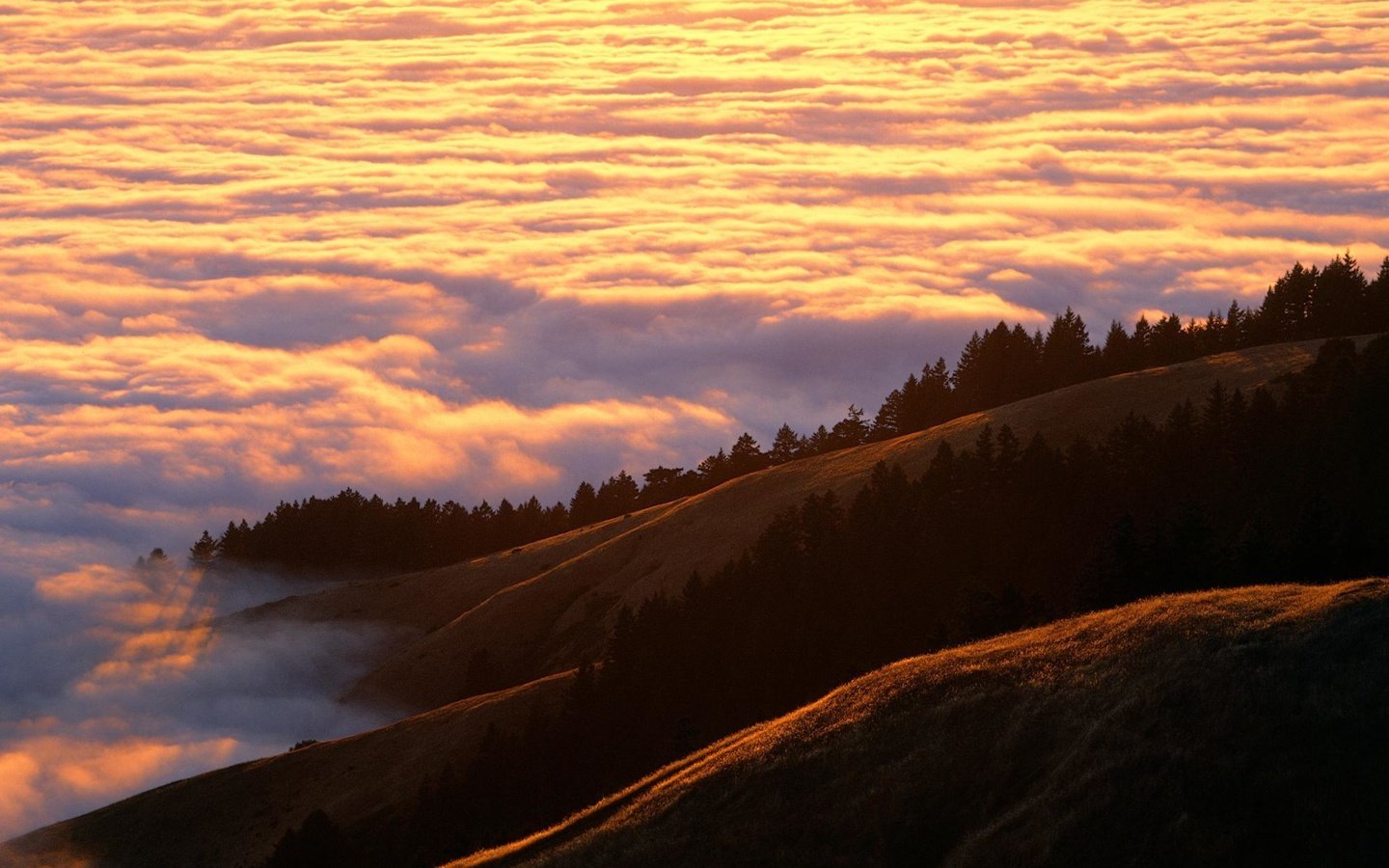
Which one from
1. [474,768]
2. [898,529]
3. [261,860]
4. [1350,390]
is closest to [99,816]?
[261,860]

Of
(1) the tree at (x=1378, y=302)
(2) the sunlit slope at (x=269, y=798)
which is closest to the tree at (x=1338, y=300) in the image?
(1) the tree at (x=1378, y=302)

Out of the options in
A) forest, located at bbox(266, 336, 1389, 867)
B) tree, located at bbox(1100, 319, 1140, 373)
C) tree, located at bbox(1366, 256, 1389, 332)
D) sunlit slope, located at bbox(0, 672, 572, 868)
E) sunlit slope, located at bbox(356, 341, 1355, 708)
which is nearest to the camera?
forest, located at bbox(266, 336, 1389, 867)

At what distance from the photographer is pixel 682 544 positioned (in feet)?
548

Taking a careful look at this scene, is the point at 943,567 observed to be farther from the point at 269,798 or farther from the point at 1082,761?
the point at 1082,761

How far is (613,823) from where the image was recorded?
205 ft

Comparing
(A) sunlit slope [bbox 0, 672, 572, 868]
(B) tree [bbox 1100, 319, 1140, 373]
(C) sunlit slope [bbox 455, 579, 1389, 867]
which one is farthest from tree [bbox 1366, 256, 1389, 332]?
(C) sunlit slope [bbox 455, 579, 1389, 867]

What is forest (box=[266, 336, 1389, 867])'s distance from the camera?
90.4 meters

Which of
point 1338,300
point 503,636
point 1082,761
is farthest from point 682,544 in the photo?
point 1082,761

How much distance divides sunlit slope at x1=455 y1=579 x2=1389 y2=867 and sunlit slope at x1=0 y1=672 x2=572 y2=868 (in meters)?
40.3

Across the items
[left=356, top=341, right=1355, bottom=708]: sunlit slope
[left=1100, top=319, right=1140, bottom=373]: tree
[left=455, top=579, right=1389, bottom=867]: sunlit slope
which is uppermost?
[left=1100, top=319, right=1140, bottom=373]: tree

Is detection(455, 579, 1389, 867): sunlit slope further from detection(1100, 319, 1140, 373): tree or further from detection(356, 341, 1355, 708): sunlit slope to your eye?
detection(1100, 319, 1140, 373): tree

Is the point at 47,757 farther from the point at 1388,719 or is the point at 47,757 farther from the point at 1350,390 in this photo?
the point at 1388,719

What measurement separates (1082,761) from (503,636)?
11421 centimetres

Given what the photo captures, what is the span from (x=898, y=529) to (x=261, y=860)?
57.2m
